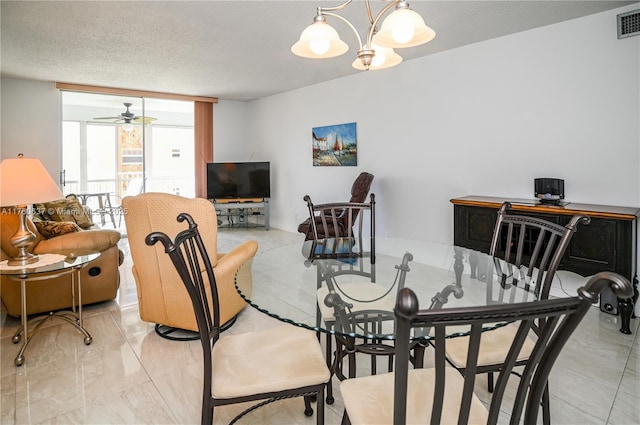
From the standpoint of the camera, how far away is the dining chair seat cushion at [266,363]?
1347mm

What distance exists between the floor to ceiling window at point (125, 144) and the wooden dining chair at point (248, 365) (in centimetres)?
551

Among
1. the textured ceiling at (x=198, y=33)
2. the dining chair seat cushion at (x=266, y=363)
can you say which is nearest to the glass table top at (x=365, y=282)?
the dining chair seat cushion at (x=266, y=363)

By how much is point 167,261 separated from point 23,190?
97 cm

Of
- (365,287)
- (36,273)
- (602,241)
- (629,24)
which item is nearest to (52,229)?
(36,273)

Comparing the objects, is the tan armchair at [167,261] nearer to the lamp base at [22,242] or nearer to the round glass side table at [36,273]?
the round glass side table at [36,273]

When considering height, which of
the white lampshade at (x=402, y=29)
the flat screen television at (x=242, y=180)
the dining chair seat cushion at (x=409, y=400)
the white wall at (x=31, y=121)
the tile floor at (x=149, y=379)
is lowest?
the tile floor at (x=149, y=379)

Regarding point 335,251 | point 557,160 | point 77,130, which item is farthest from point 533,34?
point 77,130

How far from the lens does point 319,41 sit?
72.1 inches

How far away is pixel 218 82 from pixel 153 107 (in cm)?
176

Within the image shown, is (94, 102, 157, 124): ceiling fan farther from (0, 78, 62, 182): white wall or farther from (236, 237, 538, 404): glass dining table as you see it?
(236, 237, 538, 404): glass dining table

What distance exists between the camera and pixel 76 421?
178 centimetres

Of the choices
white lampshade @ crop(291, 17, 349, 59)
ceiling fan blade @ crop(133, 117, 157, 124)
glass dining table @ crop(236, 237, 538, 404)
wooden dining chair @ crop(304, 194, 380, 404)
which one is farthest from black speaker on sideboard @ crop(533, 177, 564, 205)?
ceiling fan blade @ crop(133, 117, 157, 124)

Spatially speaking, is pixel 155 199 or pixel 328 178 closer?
pixel 155 199

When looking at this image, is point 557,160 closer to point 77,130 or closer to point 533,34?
point 533,34
